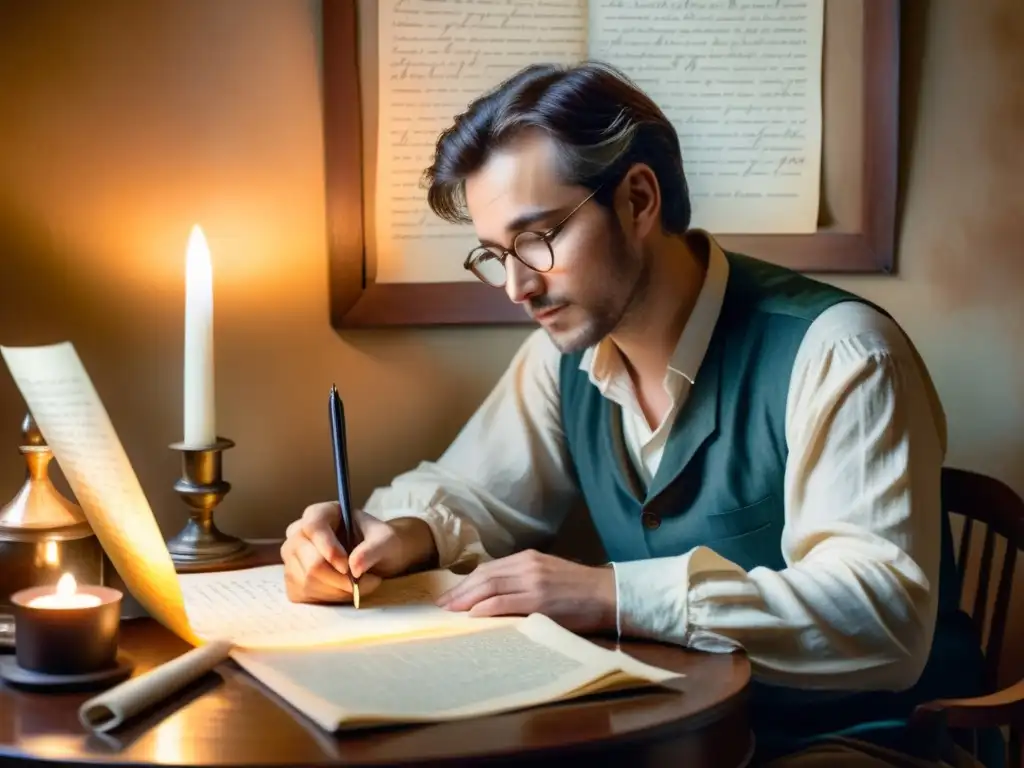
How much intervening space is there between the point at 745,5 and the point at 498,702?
1.27 m

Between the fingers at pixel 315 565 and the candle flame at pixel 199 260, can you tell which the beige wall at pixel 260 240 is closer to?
the candle flame at pixel 199 260

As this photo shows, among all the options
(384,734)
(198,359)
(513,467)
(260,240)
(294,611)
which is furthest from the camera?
(260,240)

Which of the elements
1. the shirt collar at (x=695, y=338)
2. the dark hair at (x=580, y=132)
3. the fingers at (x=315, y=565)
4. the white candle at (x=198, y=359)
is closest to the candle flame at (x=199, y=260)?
the white candle at (x=198, y=359)

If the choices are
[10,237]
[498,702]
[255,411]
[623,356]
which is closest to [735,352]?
[623,356]

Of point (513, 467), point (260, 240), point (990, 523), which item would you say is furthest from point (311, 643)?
point (990, 523)

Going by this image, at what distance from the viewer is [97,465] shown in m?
1.01

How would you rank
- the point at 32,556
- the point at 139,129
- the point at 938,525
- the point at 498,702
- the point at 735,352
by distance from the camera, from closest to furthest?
the point at 498,702 < the point at 32,556 < the point at 938,525 < the point at 735,352 < the point at 139,129

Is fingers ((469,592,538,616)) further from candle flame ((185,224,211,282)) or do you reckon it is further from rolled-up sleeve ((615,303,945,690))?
candle flame ((185,224,211,282))

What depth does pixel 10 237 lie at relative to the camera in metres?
1.79

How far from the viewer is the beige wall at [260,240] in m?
1.78

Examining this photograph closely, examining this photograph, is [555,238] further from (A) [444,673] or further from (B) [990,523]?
(B) [990,523]

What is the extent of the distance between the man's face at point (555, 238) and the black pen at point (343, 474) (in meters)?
0.29

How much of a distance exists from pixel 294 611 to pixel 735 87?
108 cm

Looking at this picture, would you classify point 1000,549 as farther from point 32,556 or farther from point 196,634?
point 32,556
